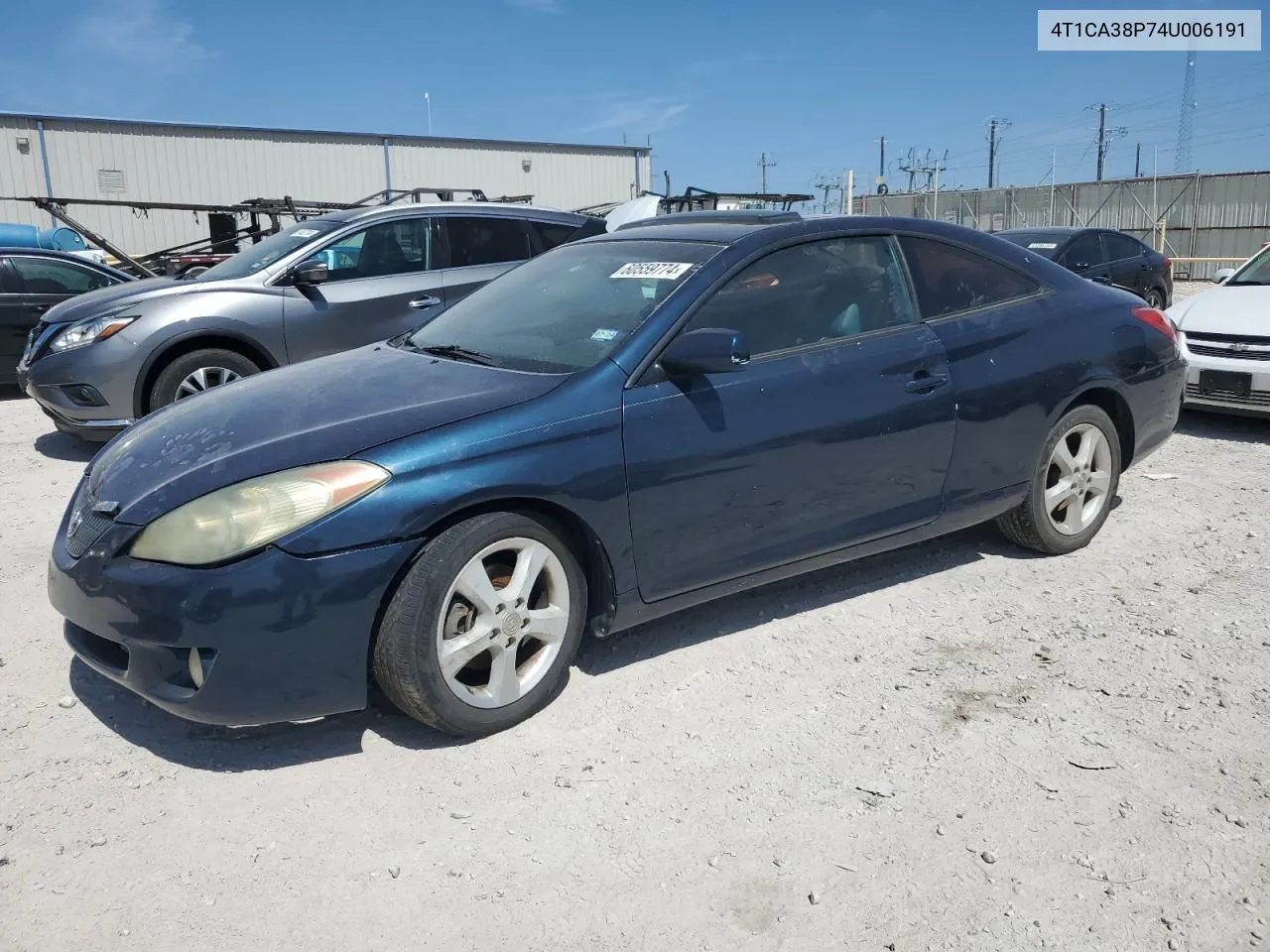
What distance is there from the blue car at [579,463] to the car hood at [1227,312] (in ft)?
9.98

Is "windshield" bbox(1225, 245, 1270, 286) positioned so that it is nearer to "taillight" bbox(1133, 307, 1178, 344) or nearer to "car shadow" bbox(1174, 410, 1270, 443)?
"car shadow" bbox(1174, 410, 1270, 443)

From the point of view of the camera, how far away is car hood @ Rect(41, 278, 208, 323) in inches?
261

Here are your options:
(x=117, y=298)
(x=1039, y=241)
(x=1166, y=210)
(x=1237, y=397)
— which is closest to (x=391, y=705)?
(x=117, y=298)

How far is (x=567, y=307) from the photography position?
373 cm

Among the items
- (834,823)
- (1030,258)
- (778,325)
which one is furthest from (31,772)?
(1030,258)

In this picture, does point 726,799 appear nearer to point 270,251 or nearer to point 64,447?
point 270,251

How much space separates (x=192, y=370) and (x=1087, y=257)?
33.7ft

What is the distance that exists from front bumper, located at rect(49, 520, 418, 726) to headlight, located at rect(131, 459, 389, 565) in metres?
0.05

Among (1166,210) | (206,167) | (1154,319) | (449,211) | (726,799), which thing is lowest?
(726,799)

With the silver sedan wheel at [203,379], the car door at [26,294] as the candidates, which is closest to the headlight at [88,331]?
the silver sedan wheel at [203,379]

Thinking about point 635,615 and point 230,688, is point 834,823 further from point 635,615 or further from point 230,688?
point 230,688

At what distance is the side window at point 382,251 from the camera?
7102mm

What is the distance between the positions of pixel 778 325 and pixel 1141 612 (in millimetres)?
1887

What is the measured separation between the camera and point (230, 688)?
8.86 feet
